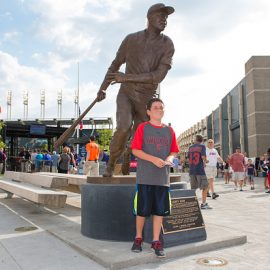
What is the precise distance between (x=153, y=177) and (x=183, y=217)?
834 millimetres

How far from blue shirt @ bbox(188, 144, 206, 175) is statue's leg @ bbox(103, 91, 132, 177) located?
382cm

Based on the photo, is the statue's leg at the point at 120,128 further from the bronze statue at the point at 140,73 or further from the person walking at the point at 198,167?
the person walking at the point at 198,167

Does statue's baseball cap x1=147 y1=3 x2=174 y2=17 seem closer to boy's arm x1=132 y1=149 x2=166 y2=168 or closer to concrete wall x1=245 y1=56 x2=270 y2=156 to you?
boy's arm x1=132 y1=149 x2=166 y2=168

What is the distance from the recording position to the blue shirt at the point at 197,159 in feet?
27.2

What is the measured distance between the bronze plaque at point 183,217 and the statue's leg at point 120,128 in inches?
45.1

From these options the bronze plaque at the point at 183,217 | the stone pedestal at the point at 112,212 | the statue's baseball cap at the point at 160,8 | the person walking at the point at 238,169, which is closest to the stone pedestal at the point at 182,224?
the bronze plaque at the point at 183,217

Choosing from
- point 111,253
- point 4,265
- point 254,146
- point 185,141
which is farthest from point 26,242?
point 185,141

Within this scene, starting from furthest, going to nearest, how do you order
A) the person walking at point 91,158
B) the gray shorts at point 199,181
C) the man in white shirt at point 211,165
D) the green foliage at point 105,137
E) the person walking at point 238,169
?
the green foliage at point 105,137 < the person walking at point 238,169 < the person walking at point 91,158 < the man in white shirt at point 211,165 < the gray shorts at point 199,181

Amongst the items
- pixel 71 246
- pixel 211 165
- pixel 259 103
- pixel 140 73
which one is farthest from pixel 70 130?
pixel 259 103

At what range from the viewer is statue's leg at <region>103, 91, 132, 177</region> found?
4711mm

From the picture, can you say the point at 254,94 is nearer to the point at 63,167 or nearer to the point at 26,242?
the point at 63,167

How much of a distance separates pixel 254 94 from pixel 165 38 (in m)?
36.6

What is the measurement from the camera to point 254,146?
1524 inches

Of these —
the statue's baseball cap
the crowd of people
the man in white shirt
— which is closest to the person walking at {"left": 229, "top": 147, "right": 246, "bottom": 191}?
the man in white shirt
